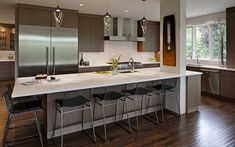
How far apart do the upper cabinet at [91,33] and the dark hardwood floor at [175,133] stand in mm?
3185

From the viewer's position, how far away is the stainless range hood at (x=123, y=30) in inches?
267

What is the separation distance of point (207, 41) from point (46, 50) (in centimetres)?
541

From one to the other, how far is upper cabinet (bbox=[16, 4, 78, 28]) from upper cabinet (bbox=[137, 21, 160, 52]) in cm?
324

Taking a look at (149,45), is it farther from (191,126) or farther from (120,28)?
(191,126)

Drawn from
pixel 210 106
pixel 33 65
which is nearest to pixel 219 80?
pixel 210 106

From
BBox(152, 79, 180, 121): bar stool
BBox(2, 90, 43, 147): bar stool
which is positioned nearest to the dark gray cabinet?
BBox(152, 79, 180, 121): bar stool

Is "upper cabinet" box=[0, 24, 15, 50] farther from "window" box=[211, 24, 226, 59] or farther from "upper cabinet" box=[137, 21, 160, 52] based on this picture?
"window" box=[211, 24, 226, 59]

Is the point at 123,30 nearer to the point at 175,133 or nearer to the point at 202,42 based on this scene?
the point at 202,42

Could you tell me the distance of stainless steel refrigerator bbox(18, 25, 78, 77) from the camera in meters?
4.82

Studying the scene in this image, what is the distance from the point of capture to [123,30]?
7.04m

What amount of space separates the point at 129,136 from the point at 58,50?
326 centimetres

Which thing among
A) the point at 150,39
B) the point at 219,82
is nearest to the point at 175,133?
the point at 219,82

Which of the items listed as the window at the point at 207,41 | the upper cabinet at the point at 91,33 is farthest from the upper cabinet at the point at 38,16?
the window at the point at 207,41

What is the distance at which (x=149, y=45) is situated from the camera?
7898 mm
